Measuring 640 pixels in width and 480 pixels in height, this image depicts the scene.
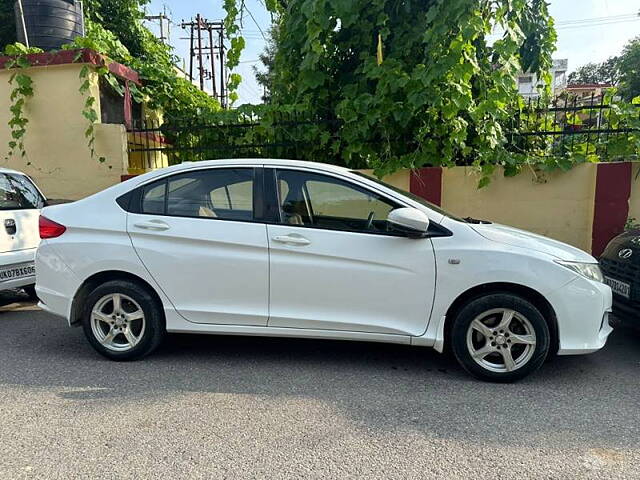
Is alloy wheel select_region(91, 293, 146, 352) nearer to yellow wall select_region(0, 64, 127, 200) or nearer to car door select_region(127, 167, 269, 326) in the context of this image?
car door select_region(127, 167, 269, 326)

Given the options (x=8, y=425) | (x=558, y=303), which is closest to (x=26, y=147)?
(x=8, y=425)

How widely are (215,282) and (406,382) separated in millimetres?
1593

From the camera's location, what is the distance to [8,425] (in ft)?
9.41

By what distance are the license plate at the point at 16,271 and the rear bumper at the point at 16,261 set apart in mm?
23

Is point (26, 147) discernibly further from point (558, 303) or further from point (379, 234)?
point (558, 303)

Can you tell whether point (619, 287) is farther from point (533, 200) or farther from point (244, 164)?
point (244, 164)

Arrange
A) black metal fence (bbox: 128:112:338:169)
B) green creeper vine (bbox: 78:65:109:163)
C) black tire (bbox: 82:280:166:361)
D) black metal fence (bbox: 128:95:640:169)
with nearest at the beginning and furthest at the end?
black tire (bbox: 82:280:166:361)
black metal fence (bbox: 128:95:640:169)
black metal fence (bbox: 128:112:338:169)
green creeper vine (bbox: 78:65:109:163)

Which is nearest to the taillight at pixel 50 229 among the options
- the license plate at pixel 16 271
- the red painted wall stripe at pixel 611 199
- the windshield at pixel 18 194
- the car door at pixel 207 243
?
the car door at pixel 207 243

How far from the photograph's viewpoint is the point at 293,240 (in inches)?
140

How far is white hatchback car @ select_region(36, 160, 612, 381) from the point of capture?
3361 millimetres

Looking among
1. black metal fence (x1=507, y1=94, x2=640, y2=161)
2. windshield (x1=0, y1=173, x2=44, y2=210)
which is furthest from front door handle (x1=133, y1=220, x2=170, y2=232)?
black metal fence (x1=507, y1=94, x2=640, y2=161)

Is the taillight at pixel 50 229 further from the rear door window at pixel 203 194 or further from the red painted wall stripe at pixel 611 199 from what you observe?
the red painted wall stripe at pixel 611 199

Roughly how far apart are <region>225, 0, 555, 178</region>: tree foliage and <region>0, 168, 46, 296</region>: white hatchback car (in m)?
3.27

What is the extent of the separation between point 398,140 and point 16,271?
4831 millimetres
